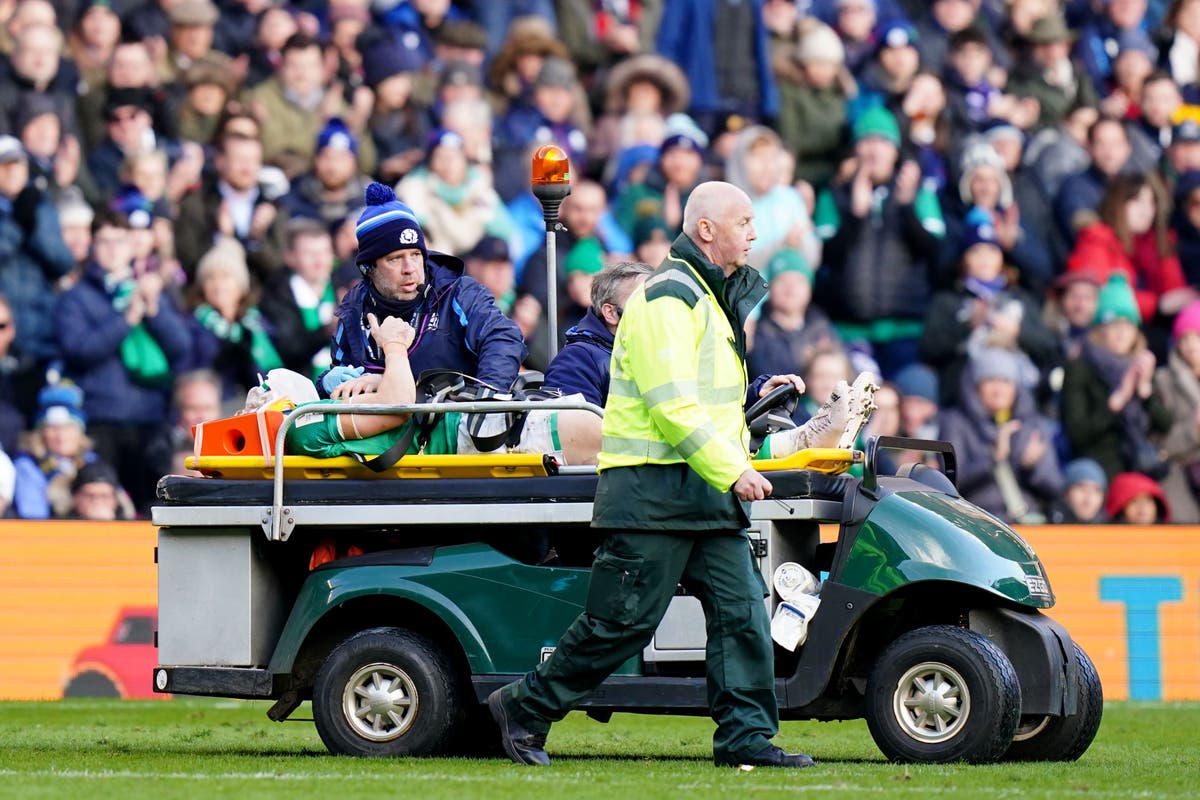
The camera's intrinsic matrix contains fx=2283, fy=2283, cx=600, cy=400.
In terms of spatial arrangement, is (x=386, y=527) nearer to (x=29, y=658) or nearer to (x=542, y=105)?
(x=29, y=658)

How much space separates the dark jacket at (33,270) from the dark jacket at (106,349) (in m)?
0.17

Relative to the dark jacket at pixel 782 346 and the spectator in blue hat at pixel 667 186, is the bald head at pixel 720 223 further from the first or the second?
the spectator in blue hat at pixel 667 186

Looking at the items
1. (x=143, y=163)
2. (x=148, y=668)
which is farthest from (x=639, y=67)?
(x=148, y=668)

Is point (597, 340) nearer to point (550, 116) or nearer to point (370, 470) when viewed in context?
point (370, 470)

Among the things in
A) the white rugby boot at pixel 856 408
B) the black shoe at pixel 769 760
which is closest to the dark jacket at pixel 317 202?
the white rugby boot at pixel 856 408

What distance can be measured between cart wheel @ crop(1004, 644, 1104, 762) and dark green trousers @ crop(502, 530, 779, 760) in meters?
1.42

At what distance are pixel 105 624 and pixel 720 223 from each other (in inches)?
262

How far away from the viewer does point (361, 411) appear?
9430mm

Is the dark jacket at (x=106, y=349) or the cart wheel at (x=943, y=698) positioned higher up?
the dark jacket at (x=106, y=349)

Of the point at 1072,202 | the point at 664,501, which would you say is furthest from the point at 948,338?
the point at 664,501

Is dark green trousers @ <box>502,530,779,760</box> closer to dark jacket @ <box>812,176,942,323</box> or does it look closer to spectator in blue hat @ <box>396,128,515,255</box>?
spectator in blue hat @ <box>396,128,515,255</box>

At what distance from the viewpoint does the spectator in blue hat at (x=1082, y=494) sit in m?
17.2

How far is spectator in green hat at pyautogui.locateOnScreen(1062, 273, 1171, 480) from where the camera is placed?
17766mm

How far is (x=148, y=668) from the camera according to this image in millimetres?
14180
